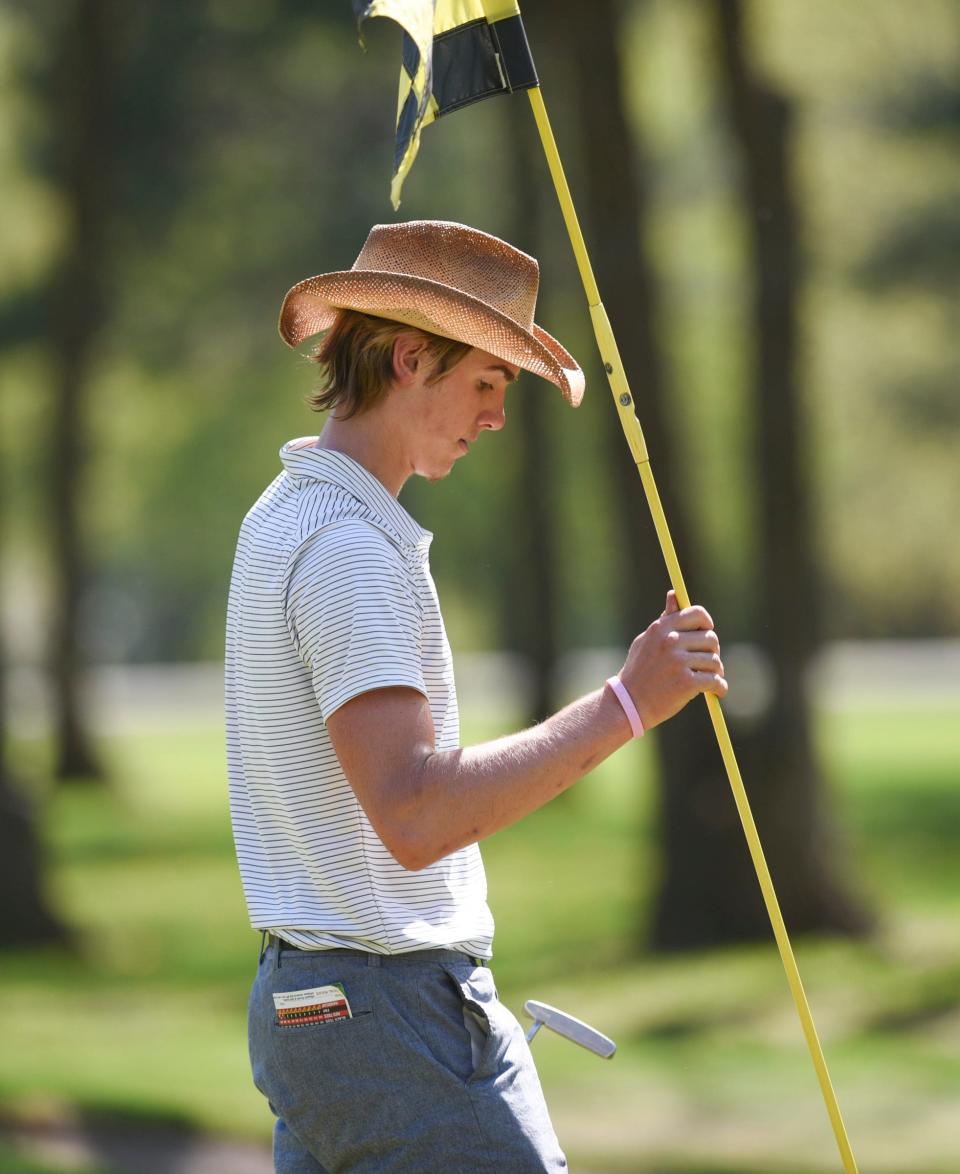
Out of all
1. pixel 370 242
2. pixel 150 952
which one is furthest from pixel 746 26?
pixel 370 242

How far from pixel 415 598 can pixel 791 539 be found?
314 inches

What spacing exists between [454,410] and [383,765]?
1.86 ft

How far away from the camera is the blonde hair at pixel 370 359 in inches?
104

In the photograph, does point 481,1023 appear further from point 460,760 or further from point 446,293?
point 446,293

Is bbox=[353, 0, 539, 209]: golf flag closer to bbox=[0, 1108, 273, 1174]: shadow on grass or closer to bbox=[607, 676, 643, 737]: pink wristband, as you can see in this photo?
bbox=[607, 676, 643, 737]: pink wristband

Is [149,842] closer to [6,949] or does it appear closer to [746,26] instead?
[6,949]

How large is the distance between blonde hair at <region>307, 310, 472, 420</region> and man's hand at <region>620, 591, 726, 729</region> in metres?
0.47

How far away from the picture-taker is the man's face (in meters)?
2.64

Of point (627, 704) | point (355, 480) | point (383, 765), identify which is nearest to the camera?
point (383, 765)

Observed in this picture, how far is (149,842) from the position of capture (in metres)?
17.3

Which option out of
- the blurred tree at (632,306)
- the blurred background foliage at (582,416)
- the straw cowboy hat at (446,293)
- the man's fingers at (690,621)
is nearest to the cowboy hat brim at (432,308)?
the straw cowboy hat at (446,293)

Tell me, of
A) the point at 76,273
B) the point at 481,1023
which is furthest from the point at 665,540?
the point at 76,273

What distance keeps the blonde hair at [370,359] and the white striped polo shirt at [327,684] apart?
0.10 meters

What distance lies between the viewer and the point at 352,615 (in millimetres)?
2377
